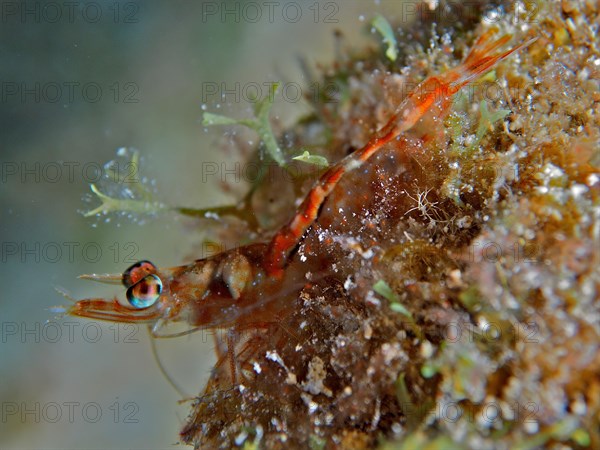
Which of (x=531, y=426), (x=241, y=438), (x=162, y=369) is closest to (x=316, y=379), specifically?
(x=241, y=438)

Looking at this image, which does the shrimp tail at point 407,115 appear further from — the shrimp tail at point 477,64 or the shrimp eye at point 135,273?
the shrimp eye at point 135,273

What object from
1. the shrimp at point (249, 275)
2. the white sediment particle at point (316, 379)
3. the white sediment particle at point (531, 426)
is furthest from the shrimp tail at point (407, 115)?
the white sediment particle at point (531, 426)

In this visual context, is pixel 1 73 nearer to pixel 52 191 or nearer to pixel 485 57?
pixel 52 191

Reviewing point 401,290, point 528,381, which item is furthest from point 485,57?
point 528,381

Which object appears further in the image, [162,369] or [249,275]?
[162,369]

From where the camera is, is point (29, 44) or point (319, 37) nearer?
point (29, 44)

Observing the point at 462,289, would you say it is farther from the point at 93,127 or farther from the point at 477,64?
the point at 93,127
